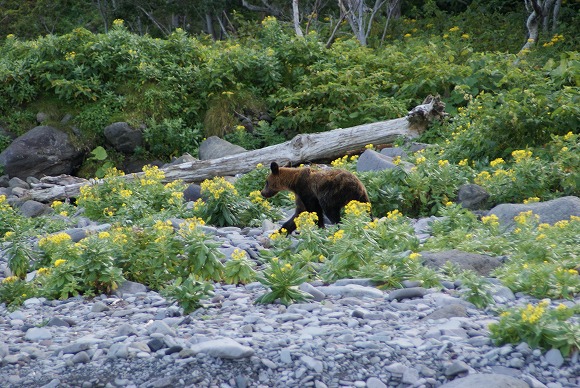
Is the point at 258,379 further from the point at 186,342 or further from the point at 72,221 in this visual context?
the point at 72,221

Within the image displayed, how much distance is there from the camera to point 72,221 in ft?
36.9

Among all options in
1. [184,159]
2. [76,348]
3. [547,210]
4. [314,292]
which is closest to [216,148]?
[184,159]

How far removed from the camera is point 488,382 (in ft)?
16.0

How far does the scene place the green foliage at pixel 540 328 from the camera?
5184 mm

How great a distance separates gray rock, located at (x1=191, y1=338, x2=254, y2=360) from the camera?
5520 millimetres

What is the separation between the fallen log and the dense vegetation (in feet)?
1.80

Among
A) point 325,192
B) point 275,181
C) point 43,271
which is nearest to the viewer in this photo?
point 43,271

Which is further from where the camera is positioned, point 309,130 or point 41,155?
point 309,130

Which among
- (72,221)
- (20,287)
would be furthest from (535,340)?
(72,221)

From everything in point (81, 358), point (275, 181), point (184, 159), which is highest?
point (81, 358)

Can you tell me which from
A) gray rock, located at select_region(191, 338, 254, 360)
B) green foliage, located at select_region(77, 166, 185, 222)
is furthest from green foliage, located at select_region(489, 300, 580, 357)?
green foliage, located at select_region(77, 166, 185, 222)

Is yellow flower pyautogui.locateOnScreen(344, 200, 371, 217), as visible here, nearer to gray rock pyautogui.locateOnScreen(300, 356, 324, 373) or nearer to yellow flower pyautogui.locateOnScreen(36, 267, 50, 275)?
yellow flower pyautogui.locateOnScreen(36, 267, 50, 275)

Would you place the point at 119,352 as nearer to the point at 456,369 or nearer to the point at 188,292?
the point at 188,292

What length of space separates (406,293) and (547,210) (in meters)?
3.11
